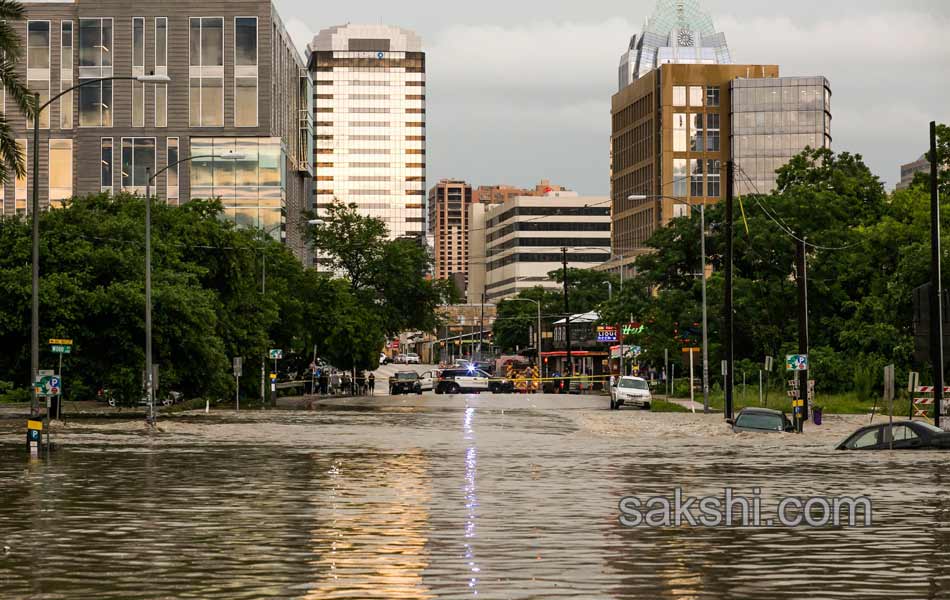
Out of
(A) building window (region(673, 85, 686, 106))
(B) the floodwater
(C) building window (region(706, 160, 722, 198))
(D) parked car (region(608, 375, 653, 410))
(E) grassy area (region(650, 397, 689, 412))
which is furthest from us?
(C) building window (region(706, 160, 722, 198))

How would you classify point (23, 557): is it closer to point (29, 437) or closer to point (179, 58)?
point (29, 437)

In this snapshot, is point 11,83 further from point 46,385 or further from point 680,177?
point 680,177

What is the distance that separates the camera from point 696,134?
19750cm

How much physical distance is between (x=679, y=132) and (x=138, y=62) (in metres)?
91.4

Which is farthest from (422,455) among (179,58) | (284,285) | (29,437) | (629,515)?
(179,58)

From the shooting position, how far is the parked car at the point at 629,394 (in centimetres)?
7000

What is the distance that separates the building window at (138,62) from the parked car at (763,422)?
3392 inches

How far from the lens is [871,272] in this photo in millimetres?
78062

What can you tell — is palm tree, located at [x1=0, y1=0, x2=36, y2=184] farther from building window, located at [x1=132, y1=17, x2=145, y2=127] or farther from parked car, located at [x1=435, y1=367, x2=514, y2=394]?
building window, located at [x1=132, y1=17, x2=145, y2=127]

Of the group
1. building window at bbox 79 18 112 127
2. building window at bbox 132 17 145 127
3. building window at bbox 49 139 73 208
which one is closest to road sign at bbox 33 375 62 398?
building window at bbox 132 17 145 127

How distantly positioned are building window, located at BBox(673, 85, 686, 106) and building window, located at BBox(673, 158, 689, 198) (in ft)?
23.5

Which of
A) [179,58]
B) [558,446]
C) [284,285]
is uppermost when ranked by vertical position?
[179,58]

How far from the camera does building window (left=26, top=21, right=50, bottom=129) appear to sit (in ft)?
398

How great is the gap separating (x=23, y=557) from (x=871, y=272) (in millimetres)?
67873
